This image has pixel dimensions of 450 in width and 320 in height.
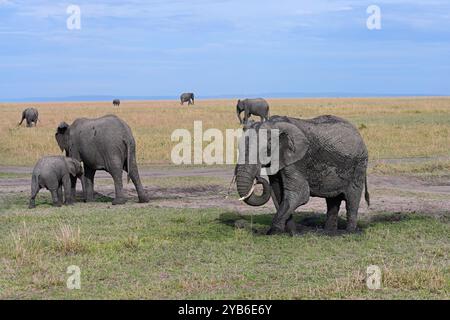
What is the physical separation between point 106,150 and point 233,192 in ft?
11.4

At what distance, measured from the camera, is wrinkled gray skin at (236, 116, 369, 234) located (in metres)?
10.6

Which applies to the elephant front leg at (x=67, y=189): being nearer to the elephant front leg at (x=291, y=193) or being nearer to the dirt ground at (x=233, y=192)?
the dirt ground at (x=233, y=192)

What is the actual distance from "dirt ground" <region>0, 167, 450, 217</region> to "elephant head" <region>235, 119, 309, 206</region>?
326 centimetres

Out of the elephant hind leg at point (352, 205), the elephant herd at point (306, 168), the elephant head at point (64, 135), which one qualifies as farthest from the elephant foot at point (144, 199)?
the elephant hind leg at point (352, 205)

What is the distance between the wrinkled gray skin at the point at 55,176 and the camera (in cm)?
1422

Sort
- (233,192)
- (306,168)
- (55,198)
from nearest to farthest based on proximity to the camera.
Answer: (306,168) < (55,198) < (233,192)

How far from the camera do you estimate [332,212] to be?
1142 centimetres

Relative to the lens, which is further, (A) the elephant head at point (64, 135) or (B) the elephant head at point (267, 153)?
(A) the elephant head at point (64, 135)

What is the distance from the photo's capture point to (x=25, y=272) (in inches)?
340

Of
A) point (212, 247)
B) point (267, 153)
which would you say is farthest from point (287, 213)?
point (212, 247)

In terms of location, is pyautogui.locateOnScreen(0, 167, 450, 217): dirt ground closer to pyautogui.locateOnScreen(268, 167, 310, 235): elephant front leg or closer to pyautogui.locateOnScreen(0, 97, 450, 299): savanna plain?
pyautogui.locateOnScreen(0, 97, 450, 299): savanna plain

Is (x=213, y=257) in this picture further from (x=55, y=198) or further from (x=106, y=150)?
(x=106, y=150)
